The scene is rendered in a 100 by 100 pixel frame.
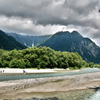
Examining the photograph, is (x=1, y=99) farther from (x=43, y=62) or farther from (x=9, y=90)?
(x=43, y=62)

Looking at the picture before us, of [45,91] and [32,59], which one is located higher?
[32,59]

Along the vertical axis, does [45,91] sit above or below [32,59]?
below

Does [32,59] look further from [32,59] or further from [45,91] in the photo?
[45,91]

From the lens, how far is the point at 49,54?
11925cm

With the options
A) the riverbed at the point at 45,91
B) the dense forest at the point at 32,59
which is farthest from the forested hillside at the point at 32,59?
the riverbed at the point at 45,91

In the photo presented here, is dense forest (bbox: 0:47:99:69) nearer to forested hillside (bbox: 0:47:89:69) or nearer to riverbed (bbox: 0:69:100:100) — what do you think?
forested hillside (bbox: 0:47:89:69)

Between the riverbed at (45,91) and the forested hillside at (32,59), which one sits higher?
the forested hillside at (32,59)

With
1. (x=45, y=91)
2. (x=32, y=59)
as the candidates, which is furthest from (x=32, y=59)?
(x=45, y=91)

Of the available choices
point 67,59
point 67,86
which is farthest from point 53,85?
point 67,59

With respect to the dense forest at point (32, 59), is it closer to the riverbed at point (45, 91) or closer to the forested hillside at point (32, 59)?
the forested hillside at point (32, 59)

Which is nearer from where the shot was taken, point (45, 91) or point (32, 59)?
point (45, 91)

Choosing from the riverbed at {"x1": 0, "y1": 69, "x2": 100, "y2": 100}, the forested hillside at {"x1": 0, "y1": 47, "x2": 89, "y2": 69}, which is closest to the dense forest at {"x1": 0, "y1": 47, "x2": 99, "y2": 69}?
the forested hillside at {"x1": 0, "y1": 47, "x2": 89, "y2": 69}

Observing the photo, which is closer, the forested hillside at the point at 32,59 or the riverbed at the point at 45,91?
the riverbed at the point at 45,91

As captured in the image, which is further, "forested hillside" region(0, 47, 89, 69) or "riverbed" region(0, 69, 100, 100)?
"forested hillside" region(0, 47, 89, 69)
